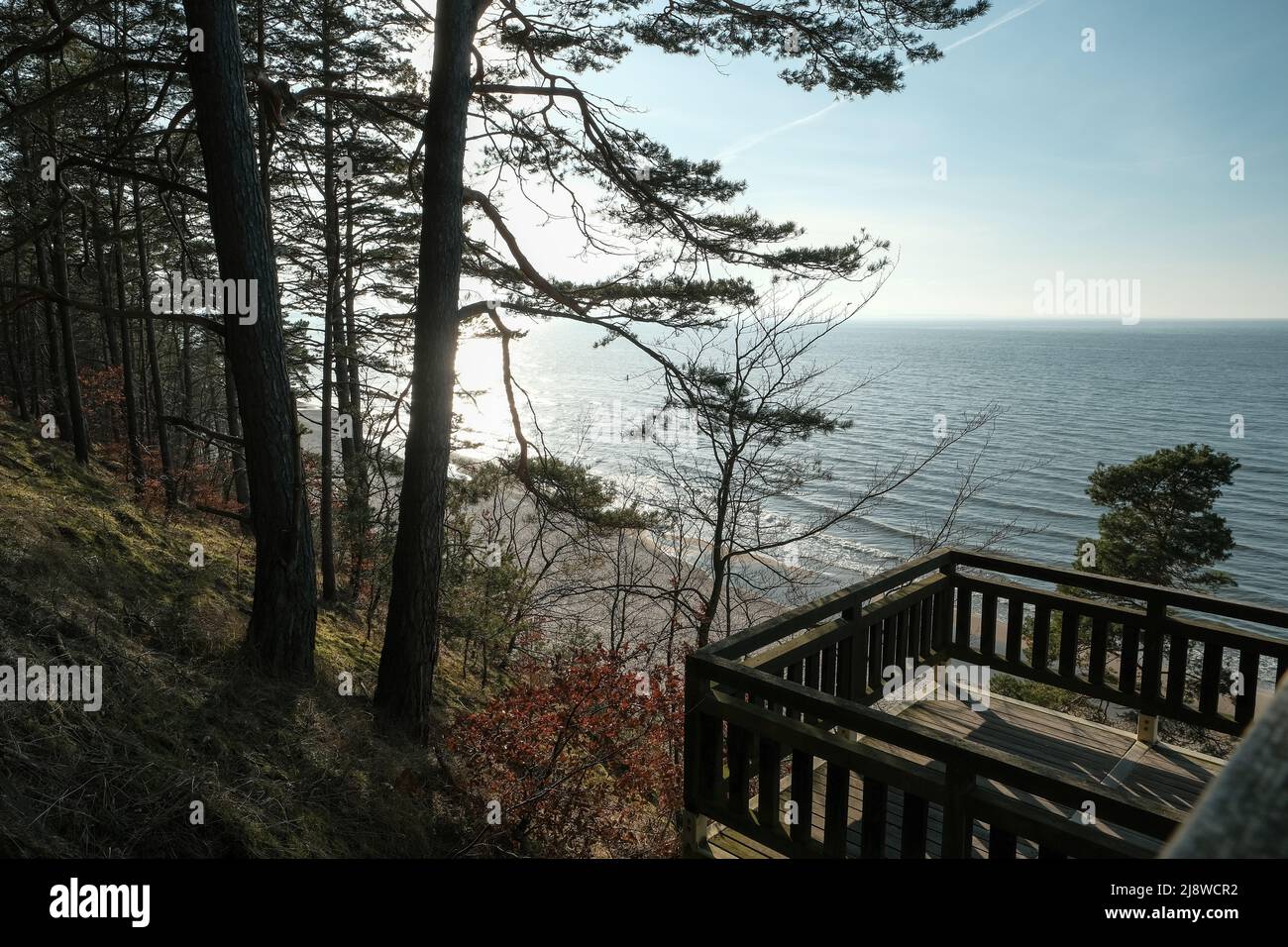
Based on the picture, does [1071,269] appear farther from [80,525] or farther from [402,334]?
[80,525]

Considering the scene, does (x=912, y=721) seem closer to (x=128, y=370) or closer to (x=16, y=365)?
(x=128, y=370)

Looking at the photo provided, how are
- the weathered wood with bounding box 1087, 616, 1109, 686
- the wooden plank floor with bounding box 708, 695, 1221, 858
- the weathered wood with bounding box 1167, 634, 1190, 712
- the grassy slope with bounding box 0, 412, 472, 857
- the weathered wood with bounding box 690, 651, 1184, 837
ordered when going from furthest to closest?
the weathered wood with bounding box 1087, 616, 1109, 686 < the weathered wood with bounding box 1167, 634, 1190, 712 < the wooden plank floor with bounding box 708, 695, 1221, 858 < the grassy slope with bounding box 0, 412, 472, 857 < the weathered wood with bounding box 690, 651, 1184, 837

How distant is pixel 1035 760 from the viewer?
5184 millimetres

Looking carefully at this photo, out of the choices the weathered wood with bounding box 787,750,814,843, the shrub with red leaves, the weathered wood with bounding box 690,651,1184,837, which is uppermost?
the weathered wood with bounding box 690,651,1184,837

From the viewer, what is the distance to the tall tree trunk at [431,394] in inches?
260

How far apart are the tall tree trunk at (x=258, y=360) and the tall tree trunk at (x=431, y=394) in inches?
32.2

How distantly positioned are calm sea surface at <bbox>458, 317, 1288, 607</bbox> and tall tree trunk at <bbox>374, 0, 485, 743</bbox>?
2482mm

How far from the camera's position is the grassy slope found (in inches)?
154

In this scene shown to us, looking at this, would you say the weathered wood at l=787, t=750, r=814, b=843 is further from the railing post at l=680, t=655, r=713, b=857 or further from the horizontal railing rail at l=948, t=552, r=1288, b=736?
the horizontal railing rail at l=948, t=552, r=1288, b=736

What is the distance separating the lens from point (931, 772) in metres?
3.25

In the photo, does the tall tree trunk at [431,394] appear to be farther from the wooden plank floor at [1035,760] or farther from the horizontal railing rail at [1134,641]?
the horizontal railing rail at [1134,641]

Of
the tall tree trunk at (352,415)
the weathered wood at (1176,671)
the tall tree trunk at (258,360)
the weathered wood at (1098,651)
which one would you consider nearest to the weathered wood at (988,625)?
the weathered wood at (1098,651)

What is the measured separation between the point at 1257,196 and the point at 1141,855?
1999 inches

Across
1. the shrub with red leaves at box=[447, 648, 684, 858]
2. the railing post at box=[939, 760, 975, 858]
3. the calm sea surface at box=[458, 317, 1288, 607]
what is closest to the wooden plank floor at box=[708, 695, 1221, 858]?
the railing post at box=[939, 760, 975, 858]
